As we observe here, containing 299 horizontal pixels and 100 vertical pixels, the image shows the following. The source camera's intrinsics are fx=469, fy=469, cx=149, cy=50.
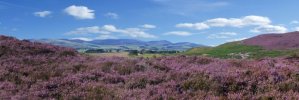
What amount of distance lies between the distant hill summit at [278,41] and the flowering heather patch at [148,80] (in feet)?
133

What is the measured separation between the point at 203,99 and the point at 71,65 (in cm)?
850

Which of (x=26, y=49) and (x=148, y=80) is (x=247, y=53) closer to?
(x=26, y=49)

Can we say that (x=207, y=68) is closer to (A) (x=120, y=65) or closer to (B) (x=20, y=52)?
(A) (x=120, y=65)

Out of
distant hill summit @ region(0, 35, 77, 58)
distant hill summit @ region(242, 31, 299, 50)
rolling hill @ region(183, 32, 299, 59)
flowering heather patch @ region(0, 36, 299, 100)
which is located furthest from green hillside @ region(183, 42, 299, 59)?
flowering heather patch @ region(0, 36, 299, 100)

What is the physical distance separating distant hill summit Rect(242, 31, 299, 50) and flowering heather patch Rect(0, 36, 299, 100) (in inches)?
1596

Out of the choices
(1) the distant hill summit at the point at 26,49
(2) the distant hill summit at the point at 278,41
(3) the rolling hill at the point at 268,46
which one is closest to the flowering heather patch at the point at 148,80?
(1) the distant hill summit at the point at 26,49

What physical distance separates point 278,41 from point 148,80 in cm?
5061

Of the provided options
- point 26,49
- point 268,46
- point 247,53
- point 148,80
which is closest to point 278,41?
point 268,46

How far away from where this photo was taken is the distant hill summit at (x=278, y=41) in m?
60.1

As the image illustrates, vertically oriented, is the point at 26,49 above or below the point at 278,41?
below

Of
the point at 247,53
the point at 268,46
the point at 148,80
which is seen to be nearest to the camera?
the point at 148,80

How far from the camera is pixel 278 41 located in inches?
2484

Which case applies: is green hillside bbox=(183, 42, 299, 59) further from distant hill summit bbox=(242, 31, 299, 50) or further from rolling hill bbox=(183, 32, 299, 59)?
distant hill summit bbox=(242, 31, 299, 50)

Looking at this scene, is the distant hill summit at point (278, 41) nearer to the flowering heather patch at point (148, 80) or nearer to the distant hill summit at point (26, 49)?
the distant hill summit at point (26, 49)
